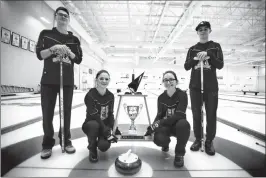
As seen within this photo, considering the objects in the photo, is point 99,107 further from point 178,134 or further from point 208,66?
point 208,66

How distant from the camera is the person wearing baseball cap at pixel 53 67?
4.42 ft

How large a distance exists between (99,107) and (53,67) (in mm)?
598

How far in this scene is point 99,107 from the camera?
1489 mm

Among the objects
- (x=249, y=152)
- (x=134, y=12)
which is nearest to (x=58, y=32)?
(x=249, y=152)

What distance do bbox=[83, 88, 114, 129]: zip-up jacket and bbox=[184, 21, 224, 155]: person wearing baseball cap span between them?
936 millimetres

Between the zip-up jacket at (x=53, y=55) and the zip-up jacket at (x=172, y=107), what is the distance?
100 cm

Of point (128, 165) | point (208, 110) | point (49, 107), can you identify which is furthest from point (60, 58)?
point (208, 110)

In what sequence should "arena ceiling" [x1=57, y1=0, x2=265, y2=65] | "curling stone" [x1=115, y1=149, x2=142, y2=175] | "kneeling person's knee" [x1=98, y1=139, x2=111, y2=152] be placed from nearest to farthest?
"curling stone" [x1=115, y1=149, x2=142, y2=175]
"kneeling person's knee" [x1=98, y1=139, x2=111, y2=152]
"arena ceiling" [x1=57, y1=0, x2=265, y2=65]

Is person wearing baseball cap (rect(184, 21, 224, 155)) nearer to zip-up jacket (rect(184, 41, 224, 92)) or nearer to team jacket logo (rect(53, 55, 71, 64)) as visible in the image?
zip-up jacket (rect(184, 41, 224, 92))

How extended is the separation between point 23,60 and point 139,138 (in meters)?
3.29

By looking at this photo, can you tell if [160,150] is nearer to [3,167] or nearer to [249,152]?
[249,152]

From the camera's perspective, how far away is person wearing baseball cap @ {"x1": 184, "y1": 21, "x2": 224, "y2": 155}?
149cm

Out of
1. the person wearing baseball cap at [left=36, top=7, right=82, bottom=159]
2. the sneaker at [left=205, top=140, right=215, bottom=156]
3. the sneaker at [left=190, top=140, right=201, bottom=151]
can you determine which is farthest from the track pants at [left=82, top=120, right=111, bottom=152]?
the sneaker at [left=205, top=140, right=215, bottom=156]

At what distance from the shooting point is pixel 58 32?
1.41m
